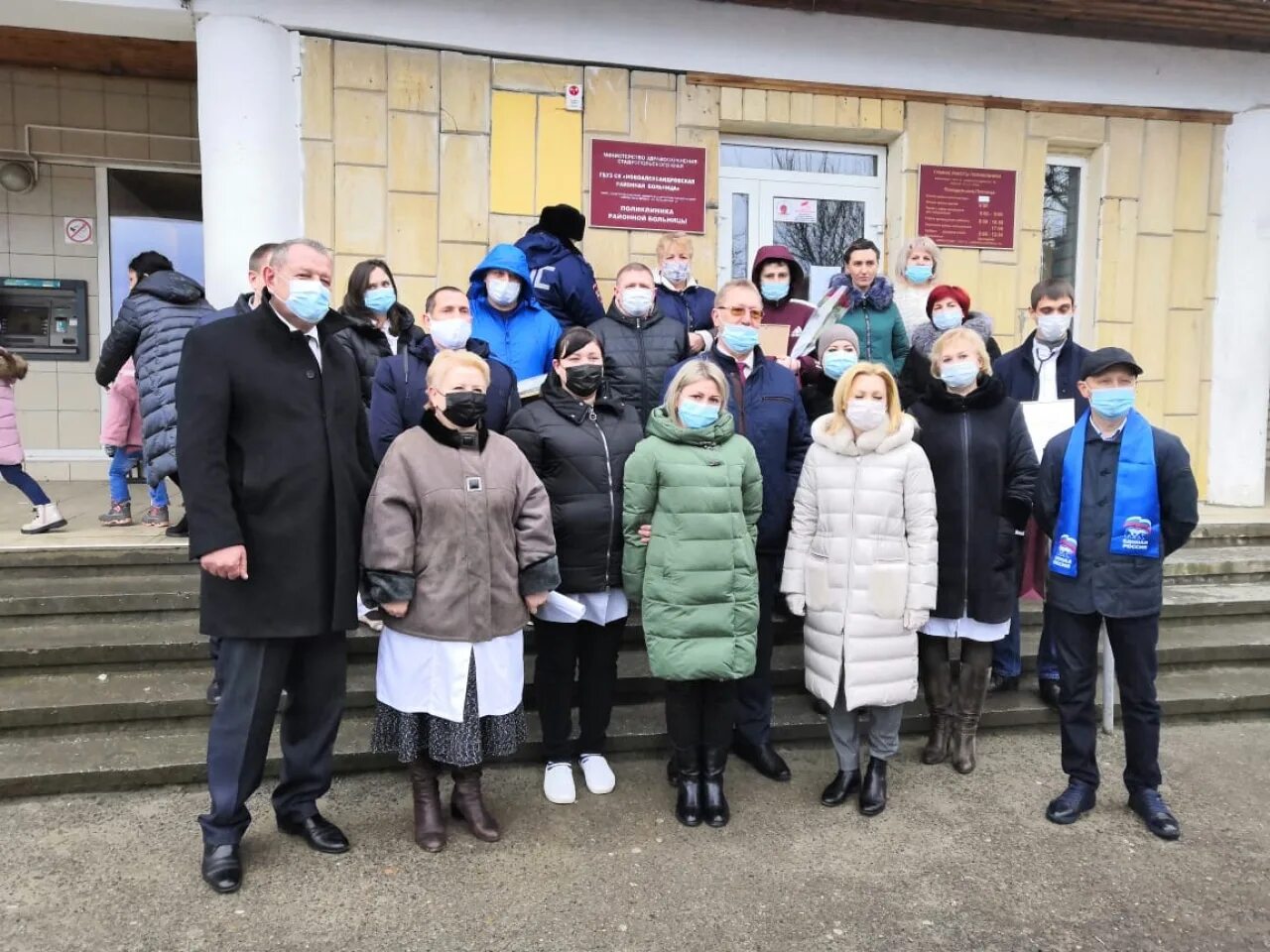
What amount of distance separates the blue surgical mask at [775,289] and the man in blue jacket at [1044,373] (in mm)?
1082

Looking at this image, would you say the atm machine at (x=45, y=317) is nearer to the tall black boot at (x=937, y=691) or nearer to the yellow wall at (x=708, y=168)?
the yellow wall at (x=708, y=168)

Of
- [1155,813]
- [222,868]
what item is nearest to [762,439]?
[1155,813]

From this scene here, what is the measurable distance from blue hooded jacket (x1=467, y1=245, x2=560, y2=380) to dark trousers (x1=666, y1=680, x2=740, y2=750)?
1.67m

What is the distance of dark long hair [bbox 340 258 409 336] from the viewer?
405cm

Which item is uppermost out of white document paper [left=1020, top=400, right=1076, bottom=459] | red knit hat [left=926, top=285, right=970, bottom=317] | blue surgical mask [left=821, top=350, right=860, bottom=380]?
red knit hat [left=926, top=285, right=970, bottom=317]

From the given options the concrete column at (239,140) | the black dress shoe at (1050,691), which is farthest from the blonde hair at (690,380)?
the concrete column at (239,140)

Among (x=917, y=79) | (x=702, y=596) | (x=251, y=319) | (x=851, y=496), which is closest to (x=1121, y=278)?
(x=917, y=79)

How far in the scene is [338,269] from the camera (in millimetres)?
5973

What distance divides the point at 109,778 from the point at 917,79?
21.9 ft

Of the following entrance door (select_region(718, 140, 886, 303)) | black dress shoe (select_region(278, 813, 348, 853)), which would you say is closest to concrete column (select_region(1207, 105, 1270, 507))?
entrance door (select_region(718, 140, 886, 303))

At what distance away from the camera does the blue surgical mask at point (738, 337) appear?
12.3ft

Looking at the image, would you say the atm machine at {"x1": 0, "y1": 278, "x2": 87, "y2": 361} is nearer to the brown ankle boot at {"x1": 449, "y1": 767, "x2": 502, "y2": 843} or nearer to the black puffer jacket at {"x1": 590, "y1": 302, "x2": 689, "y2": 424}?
the black puffer jacket at {"x1": 590, "y1": 302, "x2": 689, "y2": 424}

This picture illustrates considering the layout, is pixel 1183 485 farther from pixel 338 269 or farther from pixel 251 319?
pixel 338 269

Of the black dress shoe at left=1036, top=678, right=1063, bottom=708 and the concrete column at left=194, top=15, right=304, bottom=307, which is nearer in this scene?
the black dress shoe at left=1036, top=678, right=1063, bottom=708
